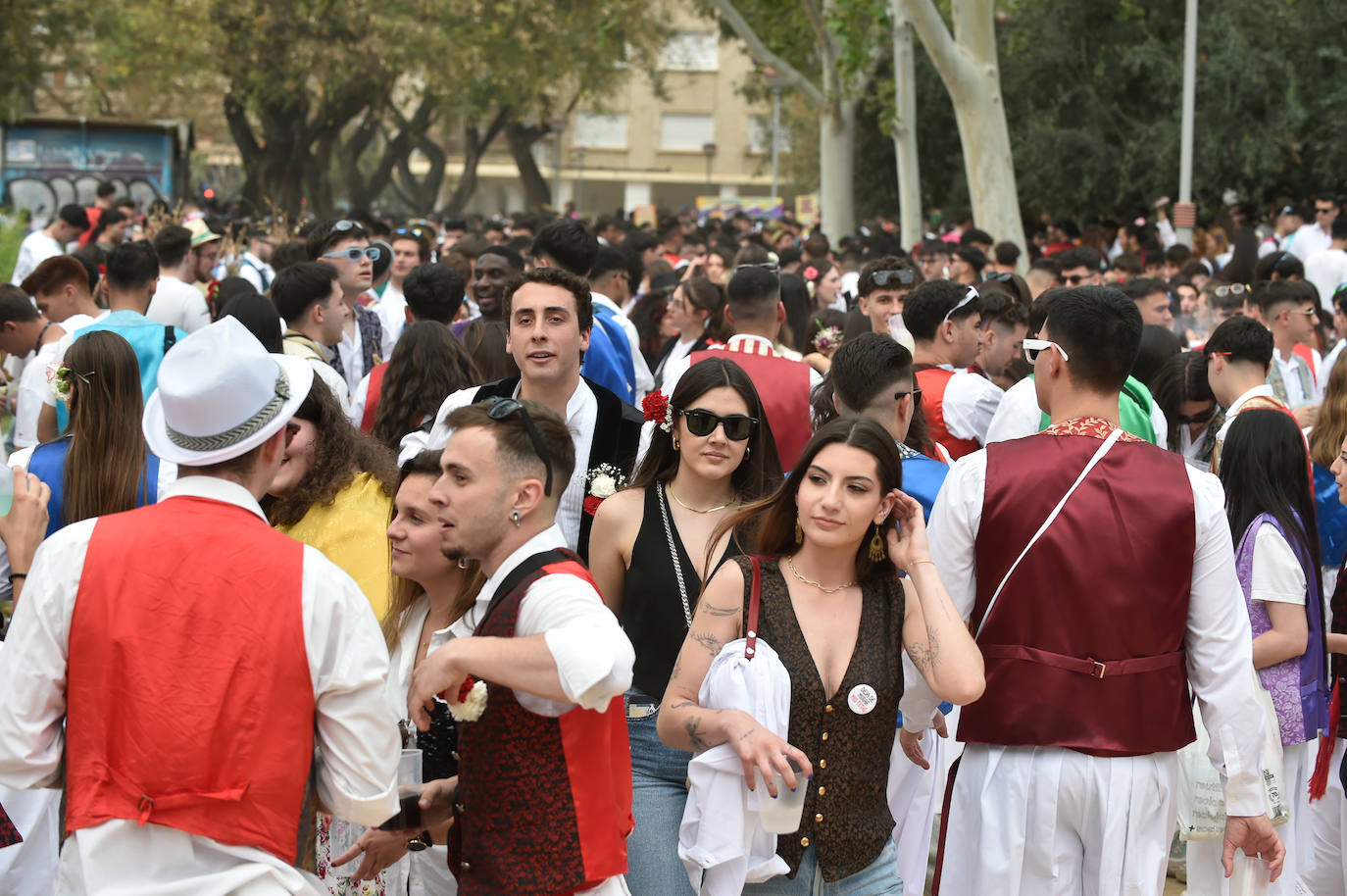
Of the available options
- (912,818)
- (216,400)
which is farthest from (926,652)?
(216,400)

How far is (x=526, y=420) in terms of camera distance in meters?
3.21

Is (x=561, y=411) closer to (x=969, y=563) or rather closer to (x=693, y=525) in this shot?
(x=693, y=525)

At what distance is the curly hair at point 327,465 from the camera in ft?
13.4

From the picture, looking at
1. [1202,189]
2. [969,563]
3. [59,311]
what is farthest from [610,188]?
[969,563]

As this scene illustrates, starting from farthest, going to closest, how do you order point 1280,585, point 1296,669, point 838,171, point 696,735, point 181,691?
1. point 838,171
2. point 1296,669
3. point 1280,585
4. point 696,735
5. point 181,691

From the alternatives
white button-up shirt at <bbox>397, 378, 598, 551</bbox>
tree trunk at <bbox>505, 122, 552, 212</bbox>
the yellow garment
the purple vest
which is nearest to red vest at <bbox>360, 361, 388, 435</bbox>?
white button-up shirt at <bbox>397, 378, 598, 551</bbox>

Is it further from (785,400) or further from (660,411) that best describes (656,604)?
(785,400)

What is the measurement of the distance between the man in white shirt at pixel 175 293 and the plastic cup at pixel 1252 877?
7.08 metres

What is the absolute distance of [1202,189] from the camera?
72.5ft

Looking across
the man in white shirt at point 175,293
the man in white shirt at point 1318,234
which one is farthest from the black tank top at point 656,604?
the man in white shirt at point 1318,234

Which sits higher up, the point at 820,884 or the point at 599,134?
the point at 599,134

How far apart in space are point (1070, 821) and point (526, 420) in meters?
1.72

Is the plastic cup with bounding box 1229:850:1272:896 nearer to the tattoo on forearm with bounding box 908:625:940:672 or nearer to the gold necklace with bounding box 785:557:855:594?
the tattoo on forearm with bounding box 908:625:940:672

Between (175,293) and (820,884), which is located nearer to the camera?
(820,884)
